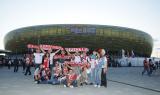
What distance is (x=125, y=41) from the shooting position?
8906cm

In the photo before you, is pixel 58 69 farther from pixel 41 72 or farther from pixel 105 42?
pixel 105 42

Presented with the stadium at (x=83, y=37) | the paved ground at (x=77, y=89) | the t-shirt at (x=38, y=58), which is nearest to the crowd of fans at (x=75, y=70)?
the t-shirt at (x=38, y=58)

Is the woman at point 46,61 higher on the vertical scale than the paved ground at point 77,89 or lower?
higher

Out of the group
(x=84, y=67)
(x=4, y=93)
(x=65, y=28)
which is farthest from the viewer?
(x=65, y=28)

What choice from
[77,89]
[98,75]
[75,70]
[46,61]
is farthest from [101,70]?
[46,61]

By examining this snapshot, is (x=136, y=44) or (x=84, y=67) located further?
(x=136, y=44)

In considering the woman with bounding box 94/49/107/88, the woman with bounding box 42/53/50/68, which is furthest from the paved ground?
the woman with bounding box 42/53/50/68

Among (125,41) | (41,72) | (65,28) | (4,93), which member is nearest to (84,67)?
(41,72)

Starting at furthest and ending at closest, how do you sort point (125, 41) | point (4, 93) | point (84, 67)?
point (125, 41), point (84, 67), point (4, 93)

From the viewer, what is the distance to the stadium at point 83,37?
3223 inches

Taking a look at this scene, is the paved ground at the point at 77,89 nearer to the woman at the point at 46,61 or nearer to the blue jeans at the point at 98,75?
the blue jeans at the point at 98,75

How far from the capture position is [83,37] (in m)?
81.9

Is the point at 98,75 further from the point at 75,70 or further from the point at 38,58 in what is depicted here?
the point at 38,58

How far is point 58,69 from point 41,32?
239ft
